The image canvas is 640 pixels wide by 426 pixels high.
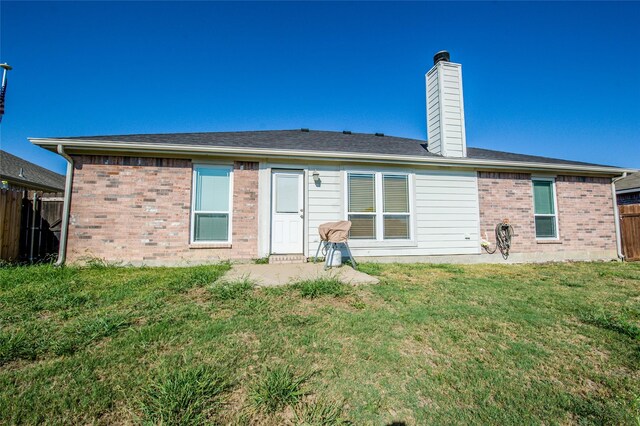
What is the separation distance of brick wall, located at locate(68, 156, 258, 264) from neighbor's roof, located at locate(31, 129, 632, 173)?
0.42 metres

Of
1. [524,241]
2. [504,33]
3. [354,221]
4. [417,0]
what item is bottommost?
[524,241]

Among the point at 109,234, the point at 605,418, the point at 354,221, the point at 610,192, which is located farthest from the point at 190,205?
the point at 610,192

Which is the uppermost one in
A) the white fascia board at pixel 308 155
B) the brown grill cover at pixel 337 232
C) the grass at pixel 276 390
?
the white fascia board at pixel 308 155

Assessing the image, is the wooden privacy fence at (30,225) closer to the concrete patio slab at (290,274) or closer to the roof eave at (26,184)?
the concrete patio slab at (290,274)

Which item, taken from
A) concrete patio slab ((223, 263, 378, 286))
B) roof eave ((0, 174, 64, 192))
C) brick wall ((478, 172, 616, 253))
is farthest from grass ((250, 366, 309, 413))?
roof eave ((0, 174, 64, 192))

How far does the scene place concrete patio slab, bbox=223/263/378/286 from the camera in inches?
177

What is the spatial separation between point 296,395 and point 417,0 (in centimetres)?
1085

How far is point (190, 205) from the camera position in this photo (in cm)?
642

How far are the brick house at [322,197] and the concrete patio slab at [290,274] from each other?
1101mm

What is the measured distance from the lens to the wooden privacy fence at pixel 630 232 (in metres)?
8.45

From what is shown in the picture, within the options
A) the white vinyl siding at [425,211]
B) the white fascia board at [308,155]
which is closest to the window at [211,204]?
the white fascia board at [308,155]

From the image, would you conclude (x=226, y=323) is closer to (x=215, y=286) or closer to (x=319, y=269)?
(x=215, y=286)

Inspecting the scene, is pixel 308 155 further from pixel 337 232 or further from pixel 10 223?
pixel 10 223

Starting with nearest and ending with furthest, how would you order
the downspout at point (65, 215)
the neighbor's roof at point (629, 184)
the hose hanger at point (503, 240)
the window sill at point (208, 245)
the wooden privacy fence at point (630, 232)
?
the downspout at point (65, 215) → the window sill at point (208, 245) → the hose hanger at point (503, 240) → the wooden privacy fence at point (630, 232) → the neighbor's roof at point (629, 184)
